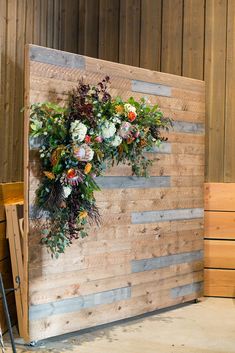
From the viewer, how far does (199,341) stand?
141 inches

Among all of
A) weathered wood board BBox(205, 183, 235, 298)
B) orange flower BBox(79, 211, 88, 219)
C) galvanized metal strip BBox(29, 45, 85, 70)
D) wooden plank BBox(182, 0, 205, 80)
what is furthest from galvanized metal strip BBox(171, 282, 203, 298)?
galvanized metal strip BBox(29, 45, 85, 70)

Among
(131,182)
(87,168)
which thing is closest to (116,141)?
(87,168)

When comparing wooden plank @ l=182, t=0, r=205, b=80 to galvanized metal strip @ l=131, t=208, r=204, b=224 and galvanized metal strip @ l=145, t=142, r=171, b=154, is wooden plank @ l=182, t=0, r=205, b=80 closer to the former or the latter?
galvanized metal strip @ l=145, t=142, r=171, b=154

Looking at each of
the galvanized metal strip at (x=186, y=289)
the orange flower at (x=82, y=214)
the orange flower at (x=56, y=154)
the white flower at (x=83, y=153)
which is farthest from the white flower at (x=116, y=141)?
the galvanized metal strip at (x=186, y=289)

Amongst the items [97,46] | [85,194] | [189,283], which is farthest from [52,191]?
[97,46]

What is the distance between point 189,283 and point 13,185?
5.82ft

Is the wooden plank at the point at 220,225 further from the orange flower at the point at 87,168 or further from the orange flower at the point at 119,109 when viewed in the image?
the orange flower at the point at 87,168

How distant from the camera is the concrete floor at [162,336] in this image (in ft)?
11.2

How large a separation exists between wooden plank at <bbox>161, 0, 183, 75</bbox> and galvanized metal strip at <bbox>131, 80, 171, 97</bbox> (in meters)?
0.65

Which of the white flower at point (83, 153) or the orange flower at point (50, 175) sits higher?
the white flower at point (83, 153)

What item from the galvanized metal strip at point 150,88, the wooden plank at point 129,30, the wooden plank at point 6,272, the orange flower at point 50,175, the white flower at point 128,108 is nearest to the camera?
the orange flower at point 50,175

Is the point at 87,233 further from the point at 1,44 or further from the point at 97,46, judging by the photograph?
the point at 97,46

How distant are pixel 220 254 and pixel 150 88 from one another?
1.70 metres

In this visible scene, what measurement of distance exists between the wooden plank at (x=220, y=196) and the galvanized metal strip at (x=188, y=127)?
54 cm
